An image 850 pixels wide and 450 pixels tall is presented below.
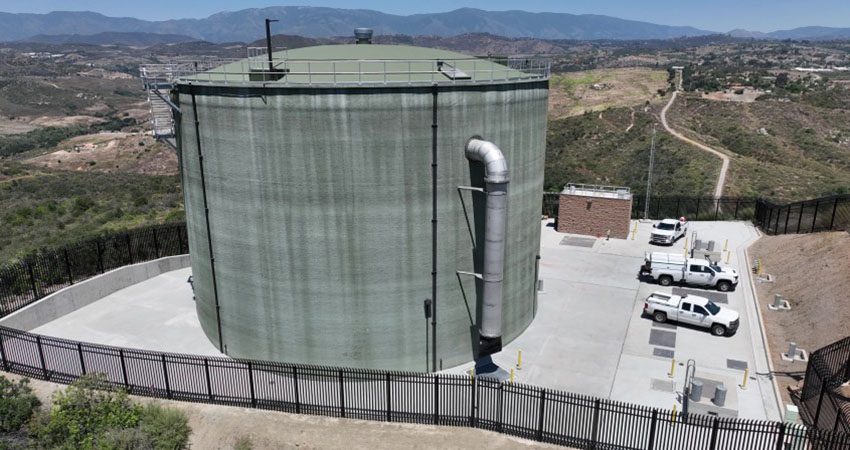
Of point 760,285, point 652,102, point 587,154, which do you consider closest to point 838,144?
point 652,102

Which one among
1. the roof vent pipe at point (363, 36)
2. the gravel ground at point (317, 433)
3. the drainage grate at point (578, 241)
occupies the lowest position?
the drainage grate at point (578, 241)

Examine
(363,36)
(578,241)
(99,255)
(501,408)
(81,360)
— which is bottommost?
(578,241)

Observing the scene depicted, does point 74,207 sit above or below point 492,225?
below

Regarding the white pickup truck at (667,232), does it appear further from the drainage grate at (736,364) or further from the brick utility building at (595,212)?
the drainage grate at (736,364)

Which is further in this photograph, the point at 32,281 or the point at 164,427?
the point at 32,281

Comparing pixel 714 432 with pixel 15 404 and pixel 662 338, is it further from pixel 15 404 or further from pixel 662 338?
pixel 15 404

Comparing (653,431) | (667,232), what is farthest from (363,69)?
(667,232)

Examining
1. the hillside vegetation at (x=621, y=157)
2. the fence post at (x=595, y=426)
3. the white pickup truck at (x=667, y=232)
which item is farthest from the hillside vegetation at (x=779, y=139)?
the fence post at (x=595, y=426)
